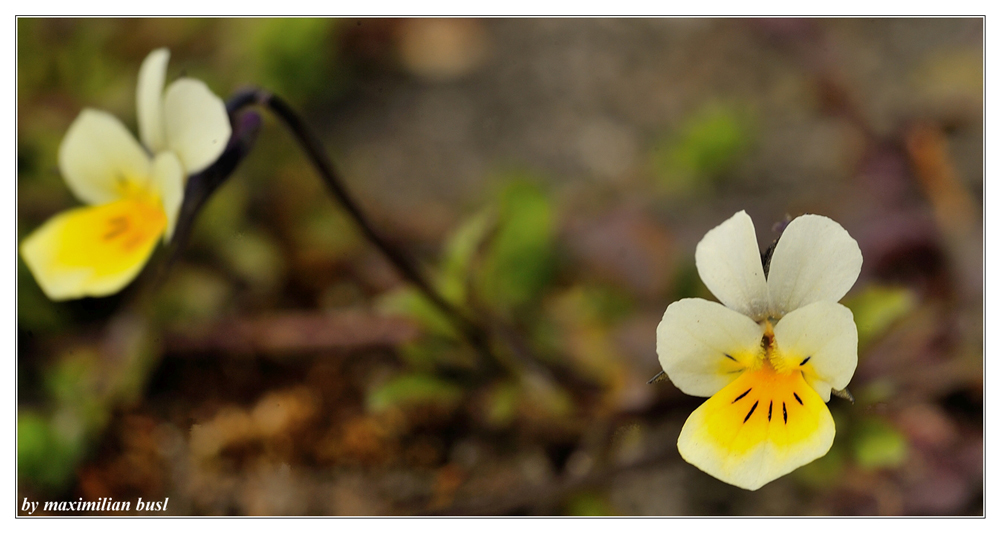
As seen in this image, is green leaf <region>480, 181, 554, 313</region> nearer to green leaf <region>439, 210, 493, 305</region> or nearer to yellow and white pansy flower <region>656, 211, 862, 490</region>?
green leaf <region>439, 210, 493, 305</region>

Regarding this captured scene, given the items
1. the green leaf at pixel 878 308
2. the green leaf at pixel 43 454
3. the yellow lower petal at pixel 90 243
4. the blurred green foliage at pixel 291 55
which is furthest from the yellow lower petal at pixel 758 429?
the blurred green foliage at pixel 291 55

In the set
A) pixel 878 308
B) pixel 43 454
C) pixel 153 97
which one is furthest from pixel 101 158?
pixel 878 308

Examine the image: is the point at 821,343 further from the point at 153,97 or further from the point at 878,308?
the point at 153,97

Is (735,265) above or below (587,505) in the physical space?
above

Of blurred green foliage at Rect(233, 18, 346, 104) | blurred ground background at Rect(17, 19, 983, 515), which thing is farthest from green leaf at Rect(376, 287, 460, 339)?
blurred green foliage at Rect(233, 18, 346, 104)

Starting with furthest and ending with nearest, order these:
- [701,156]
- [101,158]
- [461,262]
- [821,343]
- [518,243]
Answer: [701,156]
[518,243]
[461,262]
[101,158]
[821,343]

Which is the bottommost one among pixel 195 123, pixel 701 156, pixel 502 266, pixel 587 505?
pixel 587 505
